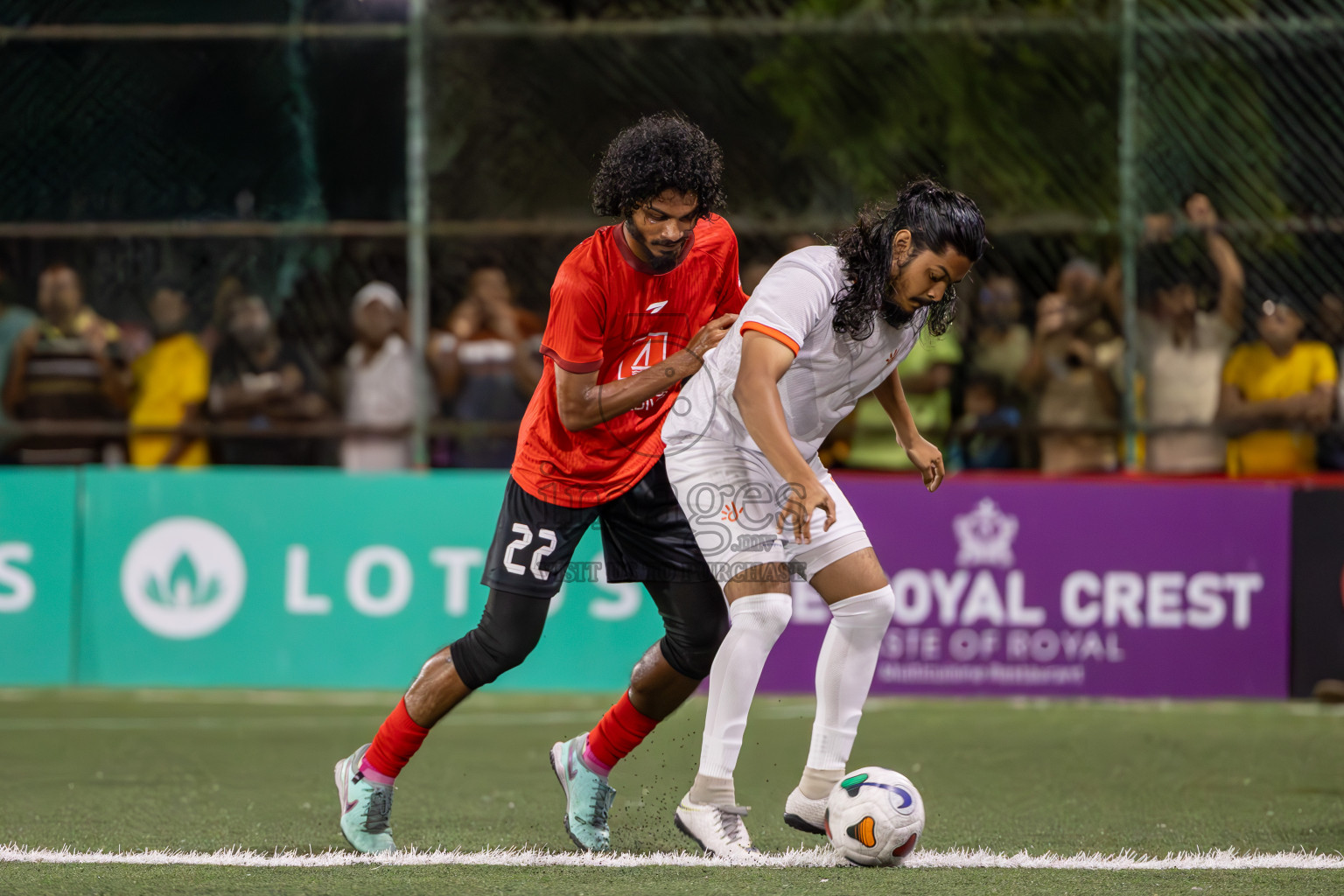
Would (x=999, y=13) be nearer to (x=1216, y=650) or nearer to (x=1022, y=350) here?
(x=1022, y=350)

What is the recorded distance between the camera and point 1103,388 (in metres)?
9.35

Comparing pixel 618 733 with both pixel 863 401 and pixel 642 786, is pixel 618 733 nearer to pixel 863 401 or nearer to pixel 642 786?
pixel 642 786

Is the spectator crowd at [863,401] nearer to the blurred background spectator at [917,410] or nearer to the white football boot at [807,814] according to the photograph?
the blurred background spectator at [917,410]

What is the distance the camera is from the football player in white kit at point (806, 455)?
437cm

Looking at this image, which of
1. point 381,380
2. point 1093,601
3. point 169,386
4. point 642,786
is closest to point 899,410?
point 642,786

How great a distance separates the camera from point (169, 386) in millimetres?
9539

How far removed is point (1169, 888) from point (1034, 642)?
4426 millimetres

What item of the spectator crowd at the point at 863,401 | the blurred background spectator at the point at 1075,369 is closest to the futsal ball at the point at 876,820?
the spectator crowd at the point at 863,401

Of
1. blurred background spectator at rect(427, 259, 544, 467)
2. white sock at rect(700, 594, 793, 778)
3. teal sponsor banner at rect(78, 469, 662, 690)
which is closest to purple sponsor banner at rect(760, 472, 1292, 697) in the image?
teal sponsor banner at rect(78, 469, 662, 690)

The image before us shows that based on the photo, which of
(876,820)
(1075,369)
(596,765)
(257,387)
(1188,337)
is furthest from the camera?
(257,387)

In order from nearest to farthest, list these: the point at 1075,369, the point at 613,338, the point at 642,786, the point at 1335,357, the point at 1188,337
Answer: the point at 613,338, the point at 642,786, the point at 1335,357, the point at 1188,337, the point at 1075,369

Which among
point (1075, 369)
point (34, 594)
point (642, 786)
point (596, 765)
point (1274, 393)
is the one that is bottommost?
point (642, 786)

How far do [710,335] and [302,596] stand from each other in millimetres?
4712

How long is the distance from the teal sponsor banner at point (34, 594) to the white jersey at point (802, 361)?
5.06 metres
